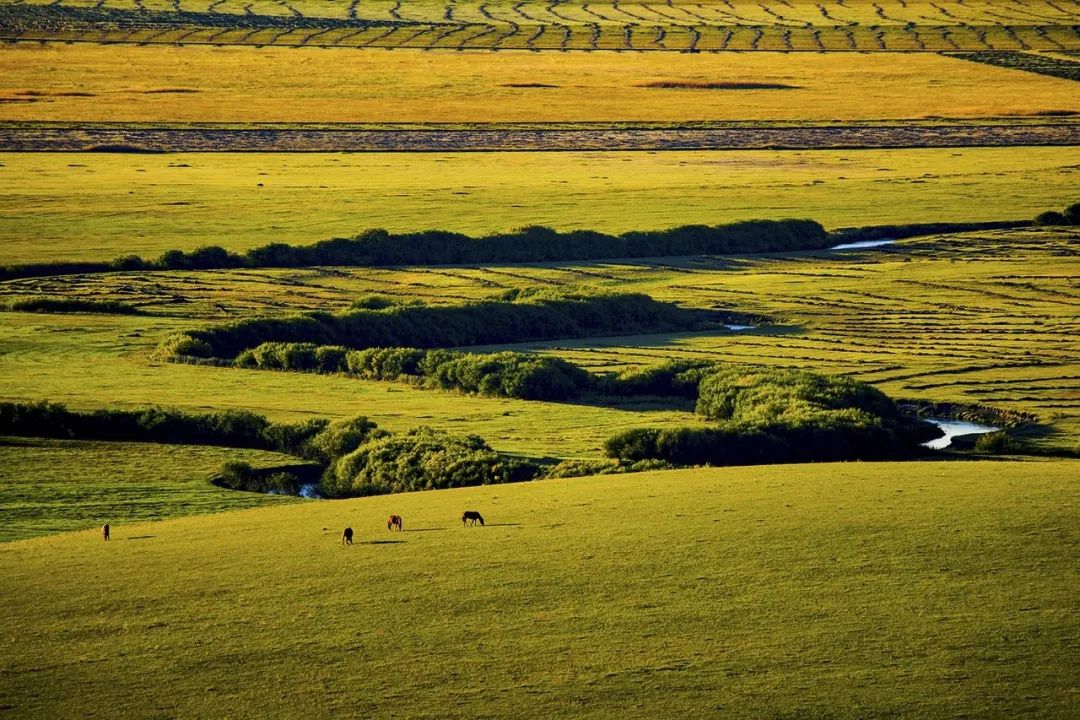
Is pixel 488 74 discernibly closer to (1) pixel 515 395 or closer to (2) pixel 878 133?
(2) pixel 878 133

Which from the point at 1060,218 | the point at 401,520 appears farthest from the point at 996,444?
the point at 1060,218

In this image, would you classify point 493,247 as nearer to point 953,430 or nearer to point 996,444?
point 953,430

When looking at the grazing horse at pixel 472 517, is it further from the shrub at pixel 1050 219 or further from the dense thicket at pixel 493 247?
the shrub at pixel 1050 219

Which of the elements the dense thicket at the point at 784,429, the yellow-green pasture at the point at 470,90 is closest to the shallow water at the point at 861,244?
the dense thicket at the point at 784,429


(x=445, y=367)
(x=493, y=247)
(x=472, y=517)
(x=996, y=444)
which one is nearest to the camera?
(x=472, y=517)

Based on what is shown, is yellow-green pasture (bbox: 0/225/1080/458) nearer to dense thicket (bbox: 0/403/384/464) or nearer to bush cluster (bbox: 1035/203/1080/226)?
dense thicket (bbox: 0/403/384/464)

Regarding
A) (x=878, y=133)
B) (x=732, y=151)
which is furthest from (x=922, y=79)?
(x=732, y=151)

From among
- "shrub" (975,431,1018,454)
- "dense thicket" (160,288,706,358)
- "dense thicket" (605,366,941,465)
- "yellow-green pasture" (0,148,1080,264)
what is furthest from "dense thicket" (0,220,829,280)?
"shrub" (975,431,1018,454)
